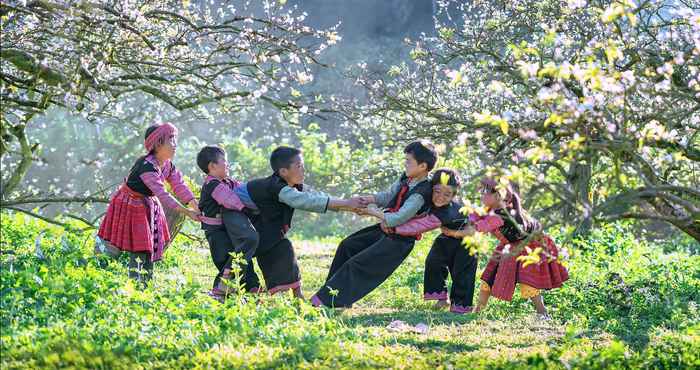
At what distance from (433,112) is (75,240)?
174 inches

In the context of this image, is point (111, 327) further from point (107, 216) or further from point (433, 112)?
point (433, 112)

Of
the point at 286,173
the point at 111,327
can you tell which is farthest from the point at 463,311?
the point at 111,327

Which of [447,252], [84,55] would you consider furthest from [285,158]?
[84,55]

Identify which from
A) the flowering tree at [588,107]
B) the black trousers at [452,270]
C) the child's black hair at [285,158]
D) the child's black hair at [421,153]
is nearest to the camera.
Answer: the flowering tree at [588,107]

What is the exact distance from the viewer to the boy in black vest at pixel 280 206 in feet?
29.3

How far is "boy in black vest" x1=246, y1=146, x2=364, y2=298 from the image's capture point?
8922 mm

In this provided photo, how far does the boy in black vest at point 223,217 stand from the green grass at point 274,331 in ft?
1.78

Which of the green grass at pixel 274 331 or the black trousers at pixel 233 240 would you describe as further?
the black trousers at pixel 233 240

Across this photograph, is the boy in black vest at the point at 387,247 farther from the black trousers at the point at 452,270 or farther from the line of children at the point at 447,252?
the black trousers at the point at 452,270

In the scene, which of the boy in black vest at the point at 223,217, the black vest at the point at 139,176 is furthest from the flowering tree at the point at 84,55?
the boy in black vest at the point at 223,217

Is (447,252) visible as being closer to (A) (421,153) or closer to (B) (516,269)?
(B) (516,269)

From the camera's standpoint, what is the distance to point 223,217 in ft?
29.7

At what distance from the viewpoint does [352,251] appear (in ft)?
30.9

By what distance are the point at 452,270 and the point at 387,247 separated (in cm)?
95
